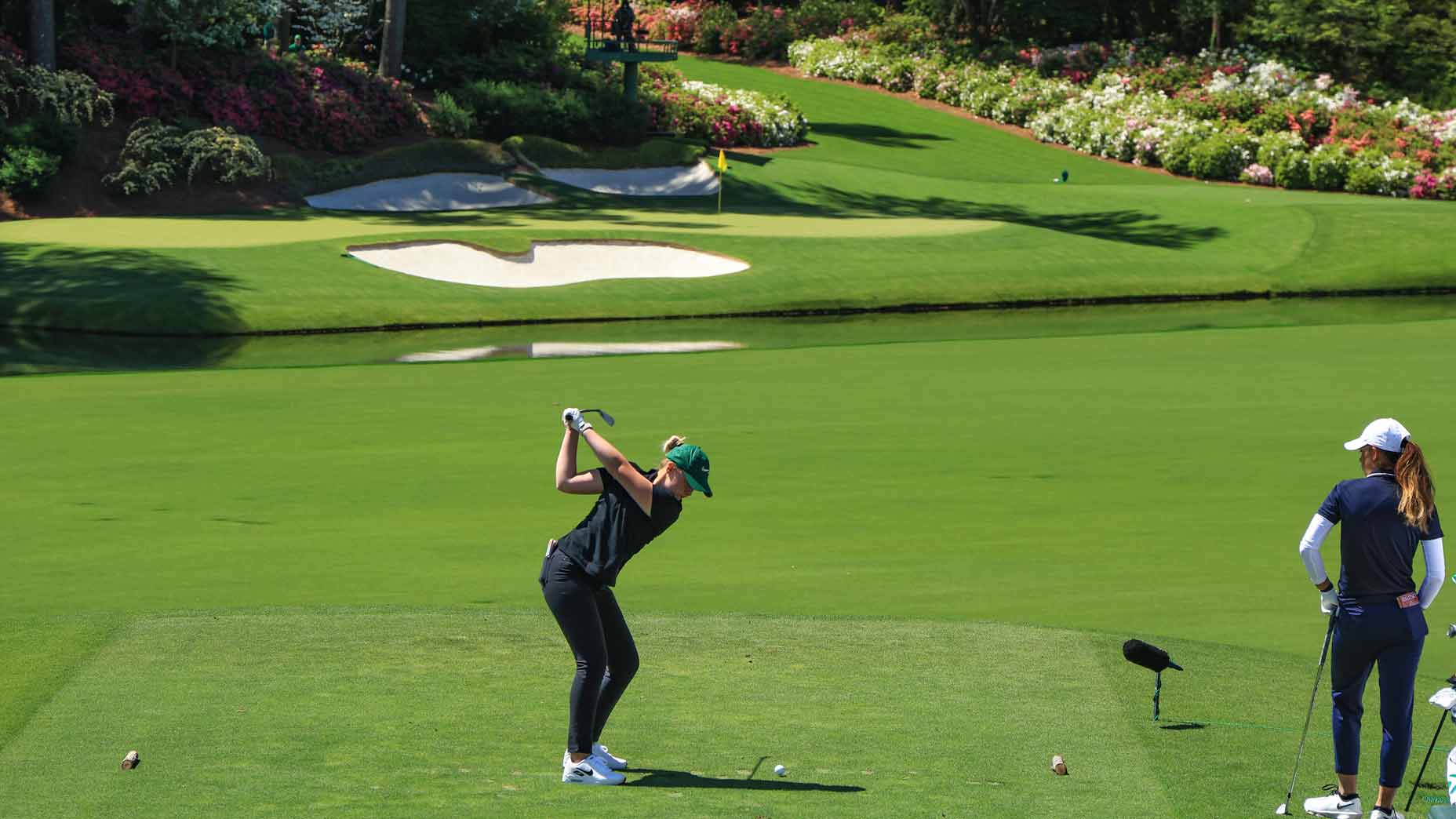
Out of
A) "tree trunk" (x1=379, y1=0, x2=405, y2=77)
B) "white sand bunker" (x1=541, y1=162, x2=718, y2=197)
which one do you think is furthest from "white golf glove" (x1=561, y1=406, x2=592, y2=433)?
"tree trunk" (x1=379, y1=0, x2=405, y2=77)

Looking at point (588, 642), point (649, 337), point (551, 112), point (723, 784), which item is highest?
point (551, 112)

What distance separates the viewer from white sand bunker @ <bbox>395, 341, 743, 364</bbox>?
29.0m

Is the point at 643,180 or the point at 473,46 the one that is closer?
the point at 643,180

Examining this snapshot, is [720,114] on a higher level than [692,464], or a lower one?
lower

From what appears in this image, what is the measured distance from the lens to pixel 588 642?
330 inches

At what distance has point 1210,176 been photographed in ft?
179

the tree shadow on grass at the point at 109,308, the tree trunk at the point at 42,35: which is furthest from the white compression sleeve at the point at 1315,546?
the tree trunk at the point at 42,35

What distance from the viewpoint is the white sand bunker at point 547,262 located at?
35969 millimetres

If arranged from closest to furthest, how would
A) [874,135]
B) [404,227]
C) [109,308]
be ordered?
[109,308]
[404,227]
[874,135]

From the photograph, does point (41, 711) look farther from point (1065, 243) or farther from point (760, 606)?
point (1065, 243)

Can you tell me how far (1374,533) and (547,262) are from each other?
A: 97.7 ft

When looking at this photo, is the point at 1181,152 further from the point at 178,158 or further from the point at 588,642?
the point at 588,642

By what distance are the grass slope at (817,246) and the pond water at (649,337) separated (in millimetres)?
839

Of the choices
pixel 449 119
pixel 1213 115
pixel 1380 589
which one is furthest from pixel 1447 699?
pixel 1213 115
